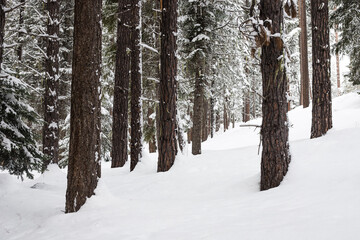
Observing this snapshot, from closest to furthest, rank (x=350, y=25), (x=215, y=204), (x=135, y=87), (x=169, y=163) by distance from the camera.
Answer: (x=215, y=204), (x=169, y=163), (x=135, y=87), (x=350, y=25)

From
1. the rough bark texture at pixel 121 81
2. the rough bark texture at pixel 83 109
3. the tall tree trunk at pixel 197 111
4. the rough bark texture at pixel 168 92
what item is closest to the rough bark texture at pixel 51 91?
the rough bark texture at pixel 121 81

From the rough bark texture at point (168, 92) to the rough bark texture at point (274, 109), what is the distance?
3322 millimetres

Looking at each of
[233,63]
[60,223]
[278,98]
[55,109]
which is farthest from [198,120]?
[60,223]

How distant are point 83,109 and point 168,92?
3170mm

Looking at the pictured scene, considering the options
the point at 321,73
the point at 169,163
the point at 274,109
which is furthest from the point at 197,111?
the point at 274,109

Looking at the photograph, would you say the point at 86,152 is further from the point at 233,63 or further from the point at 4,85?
the point at 233,63

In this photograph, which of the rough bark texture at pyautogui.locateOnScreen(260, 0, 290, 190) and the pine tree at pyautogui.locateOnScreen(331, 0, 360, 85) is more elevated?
the pine tree at pyautogui.locateOnScreen(331, 0, 360, 85)

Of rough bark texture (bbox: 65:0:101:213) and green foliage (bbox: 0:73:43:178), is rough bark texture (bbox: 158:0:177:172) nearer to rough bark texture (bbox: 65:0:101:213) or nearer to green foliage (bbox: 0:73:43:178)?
rough bark texture (bbox: 65:0:101:213)

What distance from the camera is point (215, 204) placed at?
4242 millimetres

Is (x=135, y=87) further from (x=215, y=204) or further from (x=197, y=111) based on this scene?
(x=215, y=204)

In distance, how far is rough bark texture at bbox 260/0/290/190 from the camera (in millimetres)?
4570

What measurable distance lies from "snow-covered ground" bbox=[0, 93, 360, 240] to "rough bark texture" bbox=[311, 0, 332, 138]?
418mm

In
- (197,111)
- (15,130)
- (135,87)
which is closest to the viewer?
(15,130)

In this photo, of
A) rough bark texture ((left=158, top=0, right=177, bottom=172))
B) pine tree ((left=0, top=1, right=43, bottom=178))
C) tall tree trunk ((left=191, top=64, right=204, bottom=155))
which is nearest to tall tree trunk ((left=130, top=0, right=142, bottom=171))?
rough bark texture ((left=158, top=0, right=177, bottom=172))
